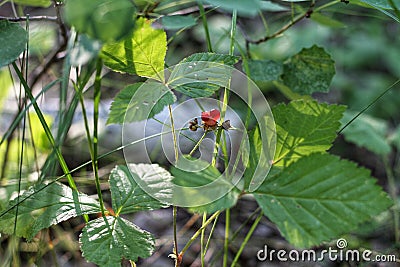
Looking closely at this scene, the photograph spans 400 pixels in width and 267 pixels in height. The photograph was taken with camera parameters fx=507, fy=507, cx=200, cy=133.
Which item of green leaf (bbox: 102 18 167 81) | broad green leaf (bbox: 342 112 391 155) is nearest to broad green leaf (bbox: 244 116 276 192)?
green leaf (bbox: 102 18 167 81)

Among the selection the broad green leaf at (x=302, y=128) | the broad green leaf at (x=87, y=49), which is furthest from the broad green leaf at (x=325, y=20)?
the broad green leaf at (x=87, y=49)

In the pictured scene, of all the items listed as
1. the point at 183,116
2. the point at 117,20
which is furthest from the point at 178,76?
the point at 183,116

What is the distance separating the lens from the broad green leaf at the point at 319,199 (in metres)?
0.49

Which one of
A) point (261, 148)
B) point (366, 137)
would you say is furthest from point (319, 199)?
point (366, 137)

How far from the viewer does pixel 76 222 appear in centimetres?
119

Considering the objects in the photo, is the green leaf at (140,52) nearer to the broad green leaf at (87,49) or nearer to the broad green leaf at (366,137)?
the broad green leaf at (87,49)

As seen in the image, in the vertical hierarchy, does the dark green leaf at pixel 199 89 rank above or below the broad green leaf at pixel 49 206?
above

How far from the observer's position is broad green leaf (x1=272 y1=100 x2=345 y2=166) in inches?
22.8

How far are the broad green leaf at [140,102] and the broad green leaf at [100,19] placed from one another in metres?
0.16

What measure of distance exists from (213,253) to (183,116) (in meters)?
0.32

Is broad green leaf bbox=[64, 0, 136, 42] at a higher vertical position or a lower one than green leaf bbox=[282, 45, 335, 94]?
lower

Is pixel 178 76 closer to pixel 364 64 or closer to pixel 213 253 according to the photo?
pixel 213 253

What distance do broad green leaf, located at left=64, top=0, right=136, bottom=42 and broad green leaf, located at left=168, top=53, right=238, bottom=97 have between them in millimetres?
156

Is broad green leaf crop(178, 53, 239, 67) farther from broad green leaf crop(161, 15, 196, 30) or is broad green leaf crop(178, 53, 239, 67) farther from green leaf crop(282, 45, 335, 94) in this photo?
green leaf crop(282, 45, 335, 94)
